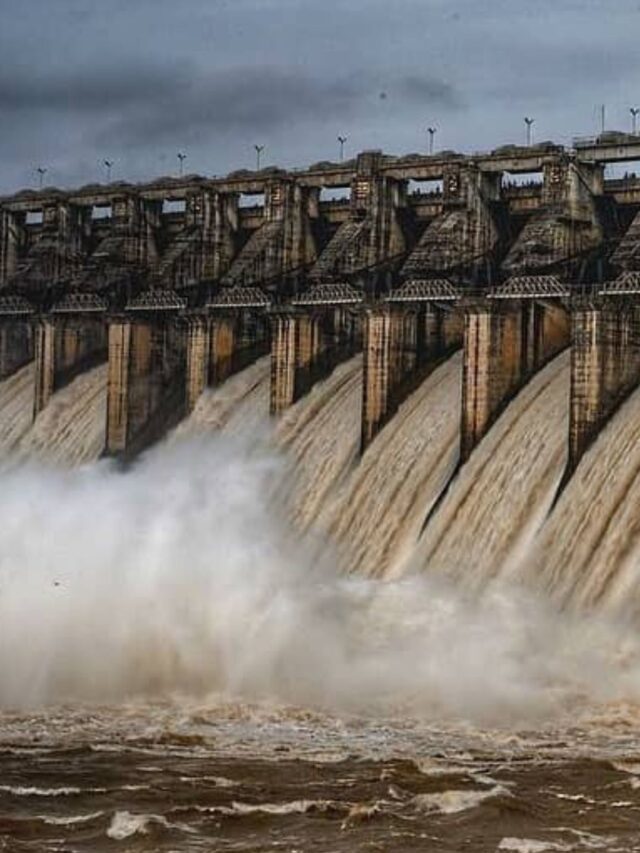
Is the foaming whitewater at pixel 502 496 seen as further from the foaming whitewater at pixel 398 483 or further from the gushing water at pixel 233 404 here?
the gushing water at pixel 233 404

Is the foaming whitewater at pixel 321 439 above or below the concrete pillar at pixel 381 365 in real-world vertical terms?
below

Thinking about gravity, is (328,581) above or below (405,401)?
below

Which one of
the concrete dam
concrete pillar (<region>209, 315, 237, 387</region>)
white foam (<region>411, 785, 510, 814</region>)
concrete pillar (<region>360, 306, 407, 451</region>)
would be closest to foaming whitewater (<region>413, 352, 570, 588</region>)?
the concrete dam

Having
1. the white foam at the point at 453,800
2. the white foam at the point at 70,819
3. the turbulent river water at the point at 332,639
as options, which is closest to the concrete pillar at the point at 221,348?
the turbulent river water at the point at 332,639

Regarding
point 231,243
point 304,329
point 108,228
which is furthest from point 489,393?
point 108,228

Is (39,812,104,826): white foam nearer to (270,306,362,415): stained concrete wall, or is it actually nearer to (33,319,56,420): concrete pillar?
(270,306,362,415): stained concrete wall


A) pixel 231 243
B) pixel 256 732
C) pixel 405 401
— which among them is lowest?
pixel 256 732

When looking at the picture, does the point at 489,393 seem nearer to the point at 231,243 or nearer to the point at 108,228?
the point at 231,243

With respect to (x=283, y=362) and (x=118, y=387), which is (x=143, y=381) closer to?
(x=118, y=387)
